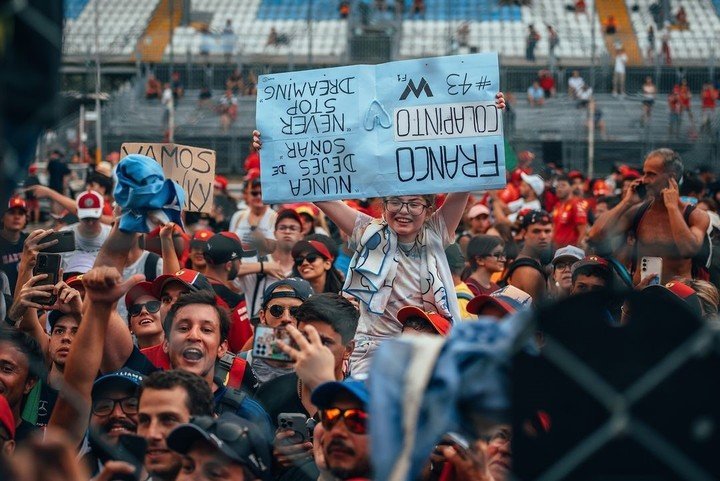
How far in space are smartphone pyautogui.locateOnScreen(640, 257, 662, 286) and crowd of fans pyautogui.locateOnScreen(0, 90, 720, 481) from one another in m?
0.03

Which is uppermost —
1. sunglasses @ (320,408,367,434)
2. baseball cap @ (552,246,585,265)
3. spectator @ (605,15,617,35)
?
spectator @ (605,15,617,35)

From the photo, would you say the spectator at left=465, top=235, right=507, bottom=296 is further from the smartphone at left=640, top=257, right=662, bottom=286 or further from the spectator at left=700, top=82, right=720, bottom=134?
the spectator at left=700, top=82, right=720, bottom=134

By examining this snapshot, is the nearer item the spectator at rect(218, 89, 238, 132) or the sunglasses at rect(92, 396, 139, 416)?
the sunglasses at rect(92, 396, 139, 416)

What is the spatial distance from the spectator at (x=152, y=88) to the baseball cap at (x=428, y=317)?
930 inches

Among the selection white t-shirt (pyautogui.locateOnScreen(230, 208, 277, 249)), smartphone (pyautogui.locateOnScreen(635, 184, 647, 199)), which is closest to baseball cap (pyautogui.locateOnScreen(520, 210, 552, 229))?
white t-shirt (pyautogui.locateOnScreen(230, 208, 277, 249))

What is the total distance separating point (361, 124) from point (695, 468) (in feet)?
12.4

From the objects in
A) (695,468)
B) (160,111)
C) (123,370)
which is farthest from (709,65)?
(695,468)

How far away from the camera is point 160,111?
27.4 m

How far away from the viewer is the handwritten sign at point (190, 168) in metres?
7.11

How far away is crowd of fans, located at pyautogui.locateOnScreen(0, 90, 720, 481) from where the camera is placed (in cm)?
Answer: 318

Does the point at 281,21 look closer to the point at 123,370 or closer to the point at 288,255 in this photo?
the point at 288,255

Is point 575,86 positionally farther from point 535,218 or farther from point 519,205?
point 535,218

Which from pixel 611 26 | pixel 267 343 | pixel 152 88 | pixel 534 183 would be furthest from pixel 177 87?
pixel 267 343

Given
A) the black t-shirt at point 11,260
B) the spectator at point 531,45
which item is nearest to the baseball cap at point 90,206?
the black t-shirt at point 11,260
